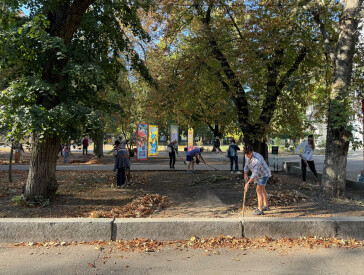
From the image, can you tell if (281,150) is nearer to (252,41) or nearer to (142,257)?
(252,41)

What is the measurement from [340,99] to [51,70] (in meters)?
6.57

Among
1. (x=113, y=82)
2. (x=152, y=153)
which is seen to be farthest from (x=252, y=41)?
(x=152, y=153)

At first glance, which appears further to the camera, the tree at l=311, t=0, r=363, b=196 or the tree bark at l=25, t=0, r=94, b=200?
the tree at l=311, t=0, r=363, b=196

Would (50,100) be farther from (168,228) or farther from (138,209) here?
Answer: (168,228)

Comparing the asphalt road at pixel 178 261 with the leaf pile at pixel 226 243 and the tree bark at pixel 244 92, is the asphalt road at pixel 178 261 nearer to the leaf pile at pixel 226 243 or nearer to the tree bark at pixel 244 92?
the leaf pile at pixel 226 243

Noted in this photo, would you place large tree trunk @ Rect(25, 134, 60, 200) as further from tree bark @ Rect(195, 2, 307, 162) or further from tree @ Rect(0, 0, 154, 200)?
tree bark @ Rect(195, 2, 307, 162)

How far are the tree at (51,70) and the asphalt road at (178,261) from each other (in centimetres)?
221

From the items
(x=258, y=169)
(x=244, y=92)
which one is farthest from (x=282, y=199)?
(x=244, y=92)

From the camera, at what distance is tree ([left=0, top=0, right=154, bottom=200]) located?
17.3ft

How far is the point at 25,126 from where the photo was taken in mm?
5012

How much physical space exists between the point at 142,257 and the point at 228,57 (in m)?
7.10

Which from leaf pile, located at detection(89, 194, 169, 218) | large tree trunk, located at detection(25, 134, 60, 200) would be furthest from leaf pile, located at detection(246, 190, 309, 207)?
large tree trunk, located at detection(25, 134, 60, 200)

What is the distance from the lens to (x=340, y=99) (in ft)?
21.4

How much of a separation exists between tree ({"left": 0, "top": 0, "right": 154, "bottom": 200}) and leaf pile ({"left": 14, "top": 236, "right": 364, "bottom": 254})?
7.16 ft
